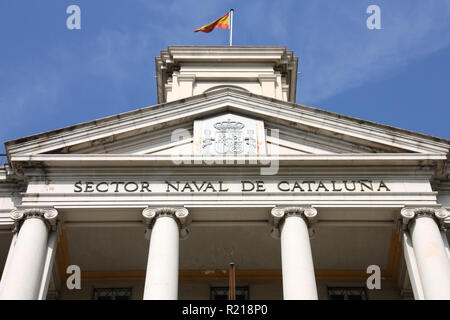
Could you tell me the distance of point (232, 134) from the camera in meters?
22.1

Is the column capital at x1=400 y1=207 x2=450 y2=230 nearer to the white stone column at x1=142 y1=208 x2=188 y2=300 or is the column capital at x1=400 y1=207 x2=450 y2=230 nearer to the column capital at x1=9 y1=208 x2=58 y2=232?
the white stone column at x1=142 y1=208 x2=188 y2=300

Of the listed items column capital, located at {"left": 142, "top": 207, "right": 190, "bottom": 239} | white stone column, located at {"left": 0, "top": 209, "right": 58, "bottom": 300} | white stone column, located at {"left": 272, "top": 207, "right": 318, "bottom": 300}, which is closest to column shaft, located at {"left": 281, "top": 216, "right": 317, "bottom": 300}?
white stone column, located at {"left": 272, "top": 207, "right": 318, "bottom": 300}

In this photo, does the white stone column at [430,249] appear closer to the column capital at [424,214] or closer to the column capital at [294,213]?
the column capital at [424,214]

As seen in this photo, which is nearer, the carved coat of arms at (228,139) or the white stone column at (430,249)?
the white stone column at (430,249)

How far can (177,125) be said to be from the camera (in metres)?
22.5

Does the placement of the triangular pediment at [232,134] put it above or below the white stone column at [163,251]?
above

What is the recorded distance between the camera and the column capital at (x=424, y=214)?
19.8 m

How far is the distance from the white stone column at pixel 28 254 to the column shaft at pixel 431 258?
10758mm

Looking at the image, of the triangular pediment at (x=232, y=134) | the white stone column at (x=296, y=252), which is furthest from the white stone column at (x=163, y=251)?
the white stone column at (x=296, y=252)

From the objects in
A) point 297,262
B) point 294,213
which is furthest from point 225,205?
point 297,262

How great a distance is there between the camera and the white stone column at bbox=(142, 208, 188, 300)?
18.0 m
